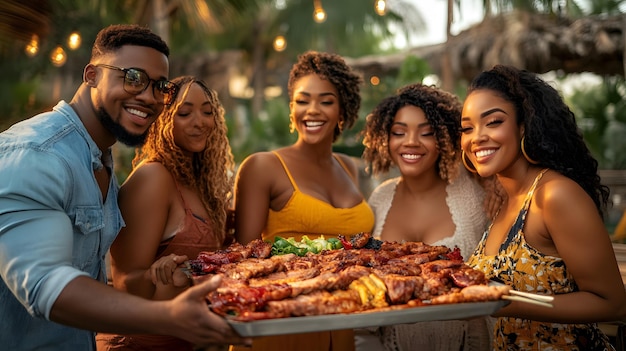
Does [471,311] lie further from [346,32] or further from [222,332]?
[346,32]

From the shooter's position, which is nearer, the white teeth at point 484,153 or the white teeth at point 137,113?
the white teeth at point 137,113

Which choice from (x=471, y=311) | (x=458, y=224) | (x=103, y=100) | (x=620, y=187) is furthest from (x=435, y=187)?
(x=620, y=187)

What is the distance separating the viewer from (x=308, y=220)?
4066 millimetres

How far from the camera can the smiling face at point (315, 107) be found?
14.2ft

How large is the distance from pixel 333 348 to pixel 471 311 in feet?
5.43

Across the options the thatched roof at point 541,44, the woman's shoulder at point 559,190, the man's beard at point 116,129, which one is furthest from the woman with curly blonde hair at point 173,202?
the thatched roof at point 541,44

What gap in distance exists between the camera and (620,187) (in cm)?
1286

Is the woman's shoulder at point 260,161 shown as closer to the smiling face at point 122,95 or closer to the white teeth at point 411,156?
the white teeth at point 411,156

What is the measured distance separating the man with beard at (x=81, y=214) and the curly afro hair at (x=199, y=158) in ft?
2.41

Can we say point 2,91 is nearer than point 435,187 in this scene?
No

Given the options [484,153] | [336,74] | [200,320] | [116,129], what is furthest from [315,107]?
[200,320]

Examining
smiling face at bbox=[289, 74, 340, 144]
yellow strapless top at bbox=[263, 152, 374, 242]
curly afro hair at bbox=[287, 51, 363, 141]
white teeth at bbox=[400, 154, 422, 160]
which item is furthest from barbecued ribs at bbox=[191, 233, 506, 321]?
curly afro hair at bbox=[287, 51, 363, 141]

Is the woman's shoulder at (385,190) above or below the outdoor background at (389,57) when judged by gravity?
below

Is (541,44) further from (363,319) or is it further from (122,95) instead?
(363,319)
